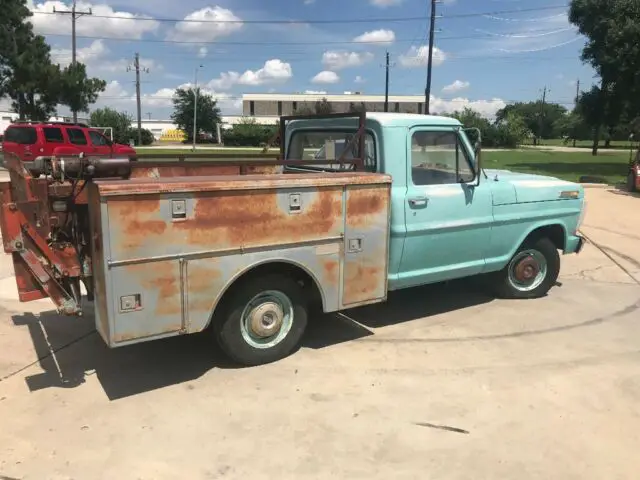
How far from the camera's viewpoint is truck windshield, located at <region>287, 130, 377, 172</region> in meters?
5.05

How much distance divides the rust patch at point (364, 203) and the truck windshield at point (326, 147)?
42 cm

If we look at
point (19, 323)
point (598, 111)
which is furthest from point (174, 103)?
point (19, 323)

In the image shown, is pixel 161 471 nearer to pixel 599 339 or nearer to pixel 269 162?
pixel 269 162

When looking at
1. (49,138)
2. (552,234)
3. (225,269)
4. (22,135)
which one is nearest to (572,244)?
(552,234)

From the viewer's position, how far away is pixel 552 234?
6.37 meters

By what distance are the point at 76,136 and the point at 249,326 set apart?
60.0 ft

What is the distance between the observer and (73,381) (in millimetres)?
4262

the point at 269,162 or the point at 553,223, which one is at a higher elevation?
the point at 269,162

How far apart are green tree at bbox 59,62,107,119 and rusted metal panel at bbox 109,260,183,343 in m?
28.9

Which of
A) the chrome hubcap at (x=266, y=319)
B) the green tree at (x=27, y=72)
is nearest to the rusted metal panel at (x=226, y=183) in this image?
the chrome hubcap at (x=266, y=319)

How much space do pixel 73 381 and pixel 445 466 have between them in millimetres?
2794

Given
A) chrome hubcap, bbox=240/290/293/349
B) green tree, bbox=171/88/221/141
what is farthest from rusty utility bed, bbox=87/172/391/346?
green tree, bbox=171/88/221/141

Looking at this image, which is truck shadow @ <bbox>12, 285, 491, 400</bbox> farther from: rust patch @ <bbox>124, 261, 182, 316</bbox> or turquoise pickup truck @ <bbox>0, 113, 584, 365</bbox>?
rust patch @ <bbox>124, 261, 182, 316</bbox>

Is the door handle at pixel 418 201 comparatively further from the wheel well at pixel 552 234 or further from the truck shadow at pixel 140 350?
the wheel well at pixel 552 234
